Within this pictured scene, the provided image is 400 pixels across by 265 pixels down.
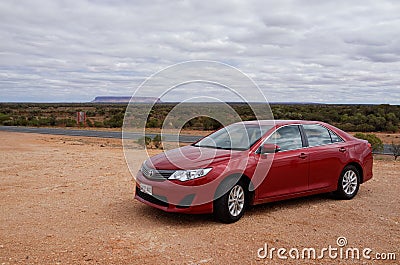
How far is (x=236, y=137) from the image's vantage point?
725 cm

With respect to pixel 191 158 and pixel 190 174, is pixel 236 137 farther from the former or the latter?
pixel 190 174

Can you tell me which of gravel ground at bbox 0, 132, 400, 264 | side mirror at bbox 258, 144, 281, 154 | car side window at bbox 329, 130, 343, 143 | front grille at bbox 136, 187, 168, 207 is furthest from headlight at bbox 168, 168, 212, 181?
car side window at bbox 329, 130, 343, 143

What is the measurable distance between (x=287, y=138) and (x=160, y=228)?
268 cm

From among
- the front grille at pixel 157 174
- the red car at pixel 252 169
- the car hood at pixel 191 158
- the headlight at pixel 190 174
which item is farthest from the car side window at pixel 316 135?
the front grille at pixel 157 174

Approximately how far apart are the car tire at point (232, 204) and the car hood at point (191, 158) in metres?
0.47

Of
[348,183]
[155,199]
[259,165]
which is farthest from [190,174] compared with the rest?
[348,183]

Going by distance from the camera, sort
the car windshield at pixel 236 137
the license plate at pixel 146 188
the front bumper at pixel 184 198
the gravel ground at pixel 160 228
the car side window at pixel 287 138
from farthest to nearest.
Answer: the car side window at pixel 287 138
the car windshield at pixel 236 137
the license plate at pixel 146 188
the front bumper at pixel 184 198
the gravel ground at pixel 160 228

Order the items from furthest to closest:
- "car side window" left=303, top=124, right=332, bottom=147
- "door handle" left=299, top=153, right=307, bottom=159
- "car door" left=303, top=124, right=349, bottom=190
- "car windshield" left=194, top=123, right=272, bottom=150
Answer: "car side window" left=303, top=124, right=332, bottom=147
"car door" left=303, top=124, right=349, bottom=190
"door handle" left=299, top=153, right=307, bottom=159
"car windshield" left=194, top=123, right=272, bottom=150

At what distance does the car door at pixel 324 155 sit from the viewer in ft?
24.2

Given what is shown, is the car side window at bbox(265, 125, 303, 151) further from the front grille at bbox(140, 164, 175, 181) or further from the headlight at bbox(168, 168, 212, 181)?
the front grille at bbox(140, 164, 175, 181)

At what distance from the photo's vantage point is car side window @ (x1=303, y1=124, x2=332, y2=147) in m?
7.58

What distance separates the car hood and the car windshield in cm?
24

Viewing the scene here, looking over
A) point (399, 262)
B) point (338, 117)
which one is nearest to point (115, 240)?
point (399, 262)

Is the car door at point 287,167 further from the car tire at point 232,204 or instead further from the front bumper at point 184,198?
the front bumper at point 184,198
